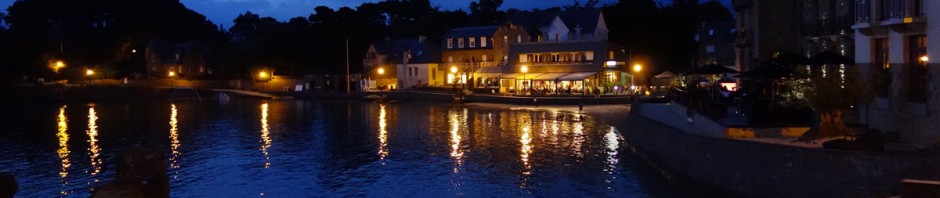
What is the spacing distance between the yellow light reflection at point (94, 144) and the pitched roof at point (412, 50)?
109 feet

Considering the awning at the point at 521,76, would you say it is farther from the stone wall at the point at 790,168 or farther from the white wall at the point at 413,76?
the stone wall at the point at 790,168

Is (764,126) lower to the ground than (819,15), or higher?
lower

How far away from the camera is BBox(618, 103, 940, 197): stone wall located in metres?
16.7

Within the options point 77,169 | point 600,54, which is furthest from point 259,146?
point 600,54

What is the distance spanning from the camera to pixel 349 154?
34.1 metres

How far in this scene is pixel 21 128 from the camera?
2024 inches

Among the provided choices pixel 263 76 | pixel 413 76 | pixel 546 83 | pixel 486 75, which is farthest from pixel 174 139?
pixel 263 76

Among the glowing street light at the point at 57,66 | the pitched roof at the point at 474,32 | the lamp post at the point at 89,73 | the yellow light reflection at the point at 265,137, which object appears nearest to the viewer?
the yellow light reflection at the point at 265,137

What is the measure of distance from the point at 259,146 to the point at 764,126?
871 inches

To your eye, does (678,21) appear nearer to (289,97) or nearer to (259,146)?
(289,97)

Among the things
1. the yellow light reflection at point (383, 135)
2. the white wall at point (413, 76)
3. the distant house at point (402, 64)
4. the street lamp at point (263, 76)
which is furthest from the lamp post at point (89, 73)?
the yellow light reflection at point (383, 135)

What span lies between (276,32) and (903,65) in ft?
277

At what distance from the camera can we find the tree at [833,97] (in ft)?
70.8

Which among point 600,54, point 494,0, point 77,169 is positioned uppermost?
point 494,0
